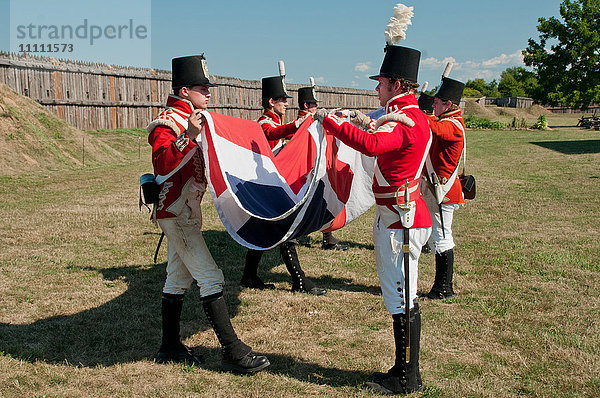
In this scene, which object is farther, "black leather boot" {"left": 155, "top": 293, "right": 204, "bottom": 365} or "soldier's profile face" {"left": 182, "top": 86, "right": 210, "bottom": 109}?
"black leather boot" {"left": 155, "top": 293, "right": 204, "bottom": 365}

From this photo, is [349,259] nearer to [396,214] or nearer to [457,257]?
[457,257]

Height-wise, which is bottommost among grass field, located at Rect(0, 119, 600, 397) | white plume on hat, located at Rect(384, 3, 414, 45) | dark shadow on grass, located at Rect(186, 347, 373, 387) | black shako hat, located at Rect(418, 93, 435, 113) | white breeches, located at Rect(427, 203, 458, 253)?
dark shadow on grass, located at Rect(186, 347, 373, 387)

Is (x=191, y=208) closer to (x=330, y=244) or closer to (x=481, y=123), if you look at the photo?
(x=330, y=244)

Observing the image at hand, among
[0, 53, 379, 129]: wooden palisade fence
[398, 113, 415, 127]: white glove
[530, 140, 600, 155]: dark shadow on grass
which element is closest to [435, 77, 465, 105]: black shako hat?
[398, 113, 415, 127]: white glove

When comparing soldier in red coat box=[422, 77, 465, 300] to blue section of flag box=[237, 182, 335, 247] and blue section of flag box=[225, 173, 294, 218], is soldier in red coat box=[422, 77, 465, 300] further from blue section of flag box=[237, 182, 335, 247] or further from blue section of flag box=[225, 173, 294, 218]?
blue section of flag box=[225, 173, 294, 218]

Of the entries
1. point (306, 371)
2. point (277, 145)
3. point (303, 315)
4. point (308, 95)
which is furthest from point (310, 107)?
point (306, 371)

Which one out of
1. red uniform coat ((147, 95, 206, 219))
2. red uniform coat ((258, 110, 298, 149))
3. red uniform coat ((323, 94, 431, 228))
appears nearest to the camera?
red uniform coat ((323, 94, 431, 228))

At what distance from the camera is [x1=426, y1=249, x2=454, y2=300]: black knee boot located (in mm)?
6109

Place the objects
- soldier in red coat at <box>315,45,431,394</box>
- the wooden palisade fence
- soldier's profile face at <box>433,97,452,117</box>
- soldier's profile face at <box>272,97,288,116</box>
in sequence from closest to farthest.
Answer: soldier in red coat at <box>315,45,431,394</box>, soldier's profile face at <box>433,97,452,117</box>, soldier's profile face at <box>272,97,288,116</box>, the wooden palisade fence

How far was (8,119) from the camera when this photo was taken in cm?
1605

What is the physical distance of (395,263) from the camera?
394cm

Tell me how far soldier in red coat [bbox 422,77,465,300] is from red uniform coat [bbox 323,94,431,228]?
7.02ft

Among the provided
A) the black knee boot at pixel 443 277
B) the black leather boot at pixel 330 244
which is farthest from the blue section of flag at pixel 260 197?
the black leather boot at pixel 330 244

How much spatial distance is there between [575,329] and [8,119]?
53.7 ft
